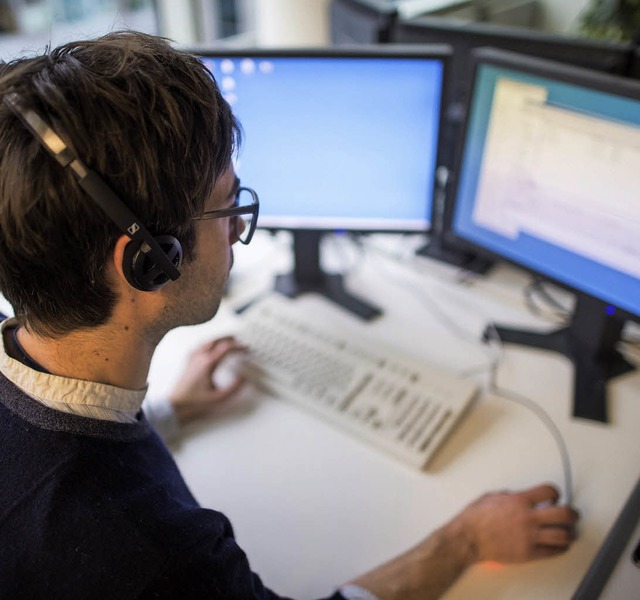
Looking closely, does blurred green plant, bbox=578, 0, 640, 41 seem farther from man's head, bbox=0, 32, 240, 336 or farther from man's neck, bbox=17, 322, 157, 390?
man's neck, bbox=17, 322, 157, 390

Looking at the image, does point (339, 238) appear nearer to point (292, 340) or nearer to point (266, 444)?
point (292, 340)

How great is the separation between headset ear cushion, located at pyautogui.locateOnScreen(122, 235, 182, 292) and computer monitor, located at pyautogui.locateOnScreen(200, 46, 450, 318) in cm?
54

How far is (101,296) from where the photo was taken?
0.68 m

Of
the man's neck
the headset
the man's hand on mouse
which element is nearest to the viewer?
the headset

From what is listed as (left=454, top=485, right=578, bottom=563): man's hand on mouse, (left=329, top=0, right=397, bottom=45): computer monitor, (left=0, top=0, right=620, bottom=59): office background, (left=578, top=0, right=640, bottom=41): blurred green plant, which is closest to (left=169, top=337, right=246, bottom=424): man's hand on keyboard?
(left=454, top=485, right=578, bottom=563): man's hand on mouse

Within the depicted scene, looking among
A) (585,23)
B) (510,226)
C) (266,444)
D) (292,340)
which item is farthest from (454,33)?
(585,23)

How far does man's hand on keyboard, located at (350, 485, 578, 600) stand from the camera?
31.4 inches

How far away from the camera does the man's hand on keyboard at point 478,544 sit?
2.62ft

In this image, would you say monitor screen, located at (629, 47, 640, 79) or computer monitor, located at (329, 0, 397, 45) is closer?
monitor screen, located at (629, 47, 640, 79)

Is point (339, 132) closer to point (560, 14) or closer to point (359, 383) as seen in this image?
point (359, 383)

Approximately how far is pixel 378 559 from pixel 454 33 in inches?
43.9

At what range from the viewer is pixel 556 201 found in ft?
3.43

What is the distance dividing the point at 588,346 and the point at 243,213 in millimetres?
754

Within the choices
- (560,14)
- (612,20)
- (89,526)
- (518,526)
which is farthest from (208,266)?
(560,14)
